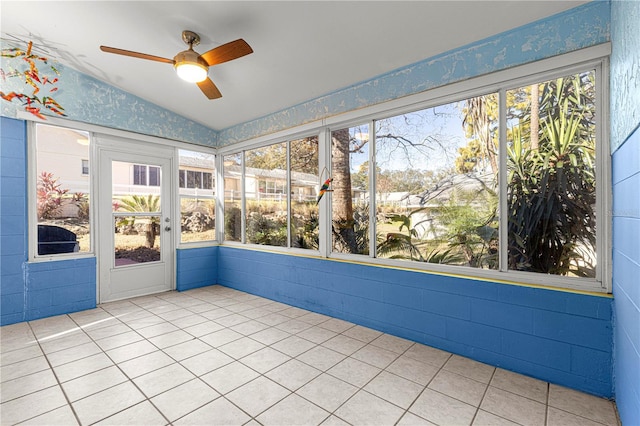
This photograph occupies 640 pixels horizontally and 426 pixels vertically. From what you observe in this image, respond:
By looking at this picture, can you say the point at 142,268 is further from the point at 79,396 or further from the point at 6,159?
the point at 79,396

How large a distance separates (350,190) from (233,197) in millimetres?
2385

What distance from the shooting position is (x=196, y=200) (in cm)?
489

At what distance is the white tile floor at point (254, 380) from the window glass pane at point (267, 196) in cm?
149

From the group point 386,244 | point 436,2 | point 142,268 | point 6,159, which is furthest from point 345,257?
point 6,159

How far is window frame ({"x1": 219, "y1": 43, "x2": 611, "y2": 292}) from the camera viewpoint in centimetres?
199

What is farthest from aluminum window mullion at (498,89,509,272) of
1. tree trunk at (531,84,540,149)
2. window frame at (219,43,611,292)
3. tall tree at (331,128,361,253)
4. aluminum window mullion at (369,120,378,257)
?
tall tree at (331,128,361,253)

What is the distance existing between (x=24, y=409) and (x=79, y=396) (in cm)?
27

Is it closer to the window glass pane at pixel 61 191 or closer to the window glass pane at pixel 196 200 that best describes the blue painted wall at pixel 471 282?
the window glass pane at pixel 61 191

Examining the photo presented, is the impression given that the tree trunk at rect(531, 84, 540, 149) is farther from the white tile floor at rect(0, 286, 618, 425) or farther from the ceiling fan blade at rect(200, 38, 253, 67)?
the ceiling fan blade at rect(200, 38, 253, 67)

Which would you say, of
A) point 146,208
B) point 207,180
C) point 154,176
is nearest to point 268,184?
point 207,180

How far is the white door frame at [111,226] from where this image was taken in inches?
154

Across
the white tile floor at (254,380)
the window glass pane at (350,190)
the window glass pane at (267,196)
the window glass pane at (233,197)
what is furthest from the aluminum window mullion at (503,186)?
the window glass pane at (233,197)

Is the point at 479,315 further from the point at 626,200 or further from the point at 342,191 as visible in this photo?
the point at 342,191

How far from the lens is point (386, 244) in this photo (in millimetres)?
3148
